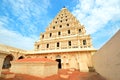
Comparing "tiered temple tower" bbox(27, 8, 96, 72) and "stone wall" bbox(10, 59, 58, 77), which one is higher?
"tiered temple tower" bbox(27, 8, 96, 72)

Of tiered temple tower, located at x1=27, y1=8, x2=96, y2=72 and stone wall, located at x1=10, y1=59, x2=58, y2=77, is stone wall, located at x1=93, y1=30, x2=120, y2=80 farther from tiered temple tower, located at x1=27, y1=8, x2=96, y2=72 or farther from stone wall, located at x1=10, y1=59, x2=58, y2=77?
tiered temple tower, located at x1=27, y1=8, x2=96, y2=72

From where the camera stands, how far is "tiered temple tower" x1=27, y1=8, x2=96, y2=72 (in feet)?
53.3

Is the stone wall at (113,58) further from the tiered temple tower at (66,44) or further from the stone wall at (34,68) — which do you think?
the tiered temple tower at (66,44)

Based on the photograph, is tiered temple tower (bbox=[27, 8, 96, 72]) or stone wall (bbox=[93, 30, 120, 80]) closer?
stone wall (bbox=[93, 30, 120, 80])

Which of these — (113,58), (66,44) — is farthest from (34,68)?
(66,44)

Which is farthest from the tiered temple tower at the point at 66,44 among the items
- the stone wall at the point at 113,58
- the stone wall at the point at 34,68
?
the stone wall at the point at 113,58

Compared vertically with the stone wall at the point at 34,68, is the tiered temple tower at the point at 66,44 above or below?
above

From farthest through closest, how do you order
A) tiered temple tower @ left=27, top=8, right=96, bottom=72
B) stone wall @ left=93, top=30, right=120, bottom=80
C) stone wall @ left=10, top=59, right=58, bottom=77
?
tiered temple tower @ left=27, top=8, right=96, bottom=72 < stone wall @ left=10, top=59, right=58, bottom=77 < stone wall @ left=93, top=30, right=120, bottom=80

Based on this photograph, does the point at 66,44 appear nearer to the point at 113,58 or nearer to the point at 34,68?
the point at 34,68

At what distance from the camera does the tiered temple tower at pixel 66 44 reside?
1625 centimetres

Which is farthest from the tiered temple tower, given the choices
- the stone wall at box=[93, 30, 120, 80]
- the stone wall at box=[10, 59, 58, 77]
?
the stone wall at box=[93, 30, 120, 80]

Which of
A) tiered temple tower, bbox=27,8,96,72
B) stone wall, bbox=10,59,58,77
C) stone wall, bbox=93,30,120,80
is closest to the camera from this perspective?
stone wall, bbox=93,30,120,80

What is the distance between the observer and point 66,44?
64.5ft

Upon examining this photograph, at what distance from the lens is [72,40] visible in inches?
765
